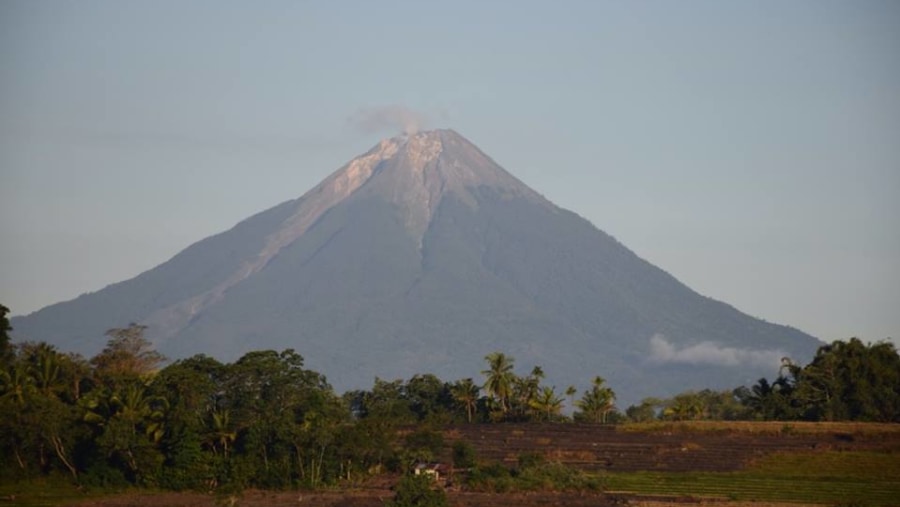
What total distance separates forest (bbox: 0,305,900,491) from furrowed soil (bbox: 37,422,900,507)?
2.13 m

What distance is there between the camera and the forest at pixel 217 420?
73.7 meters

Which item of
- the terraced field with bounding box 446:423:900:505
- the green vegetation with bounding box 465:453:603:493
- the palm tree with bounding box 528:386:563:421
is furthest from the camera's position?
the palm tree with bounding box 528:386:563:421

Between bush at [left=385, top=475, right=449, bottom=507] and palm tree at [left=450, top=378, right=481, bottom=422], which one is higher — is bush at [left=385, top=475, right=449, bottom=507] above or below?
below

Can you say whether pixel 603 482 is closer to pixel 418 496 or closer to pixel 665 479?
pixel 665 479

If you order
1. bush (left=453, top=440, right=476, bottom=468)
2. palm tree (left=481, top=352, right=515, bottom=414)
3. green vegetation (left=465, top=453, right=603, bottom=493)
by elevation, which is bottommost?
green vegetation (left=465, top=453, right=603, bottom=493)

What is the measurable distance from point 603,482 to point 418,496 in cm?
1128

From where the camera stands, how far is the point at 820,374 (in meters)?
94.8

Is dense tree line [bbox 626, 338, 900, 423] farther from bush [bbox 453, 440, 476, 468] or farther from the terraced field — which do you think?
bush [bbox 453, 440, 476, 468]

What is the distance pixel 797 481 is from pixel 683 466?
21.4ft

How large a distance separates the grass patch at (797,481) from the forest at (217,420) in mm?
9783

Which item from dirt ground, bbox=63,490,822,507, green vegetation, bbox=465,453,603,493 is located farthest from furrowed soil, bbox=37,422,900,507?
green vegetation, bbox=465,453,603,493

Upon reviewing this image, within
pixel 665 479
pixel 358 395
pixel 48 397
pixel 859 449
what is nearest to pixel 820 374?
pixel 859 449

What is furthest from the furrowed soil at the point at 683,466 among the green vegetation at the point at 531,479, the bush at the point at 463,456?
the bush at the point at 463,456

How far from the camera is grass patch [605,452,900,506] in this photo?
68.6 metres
